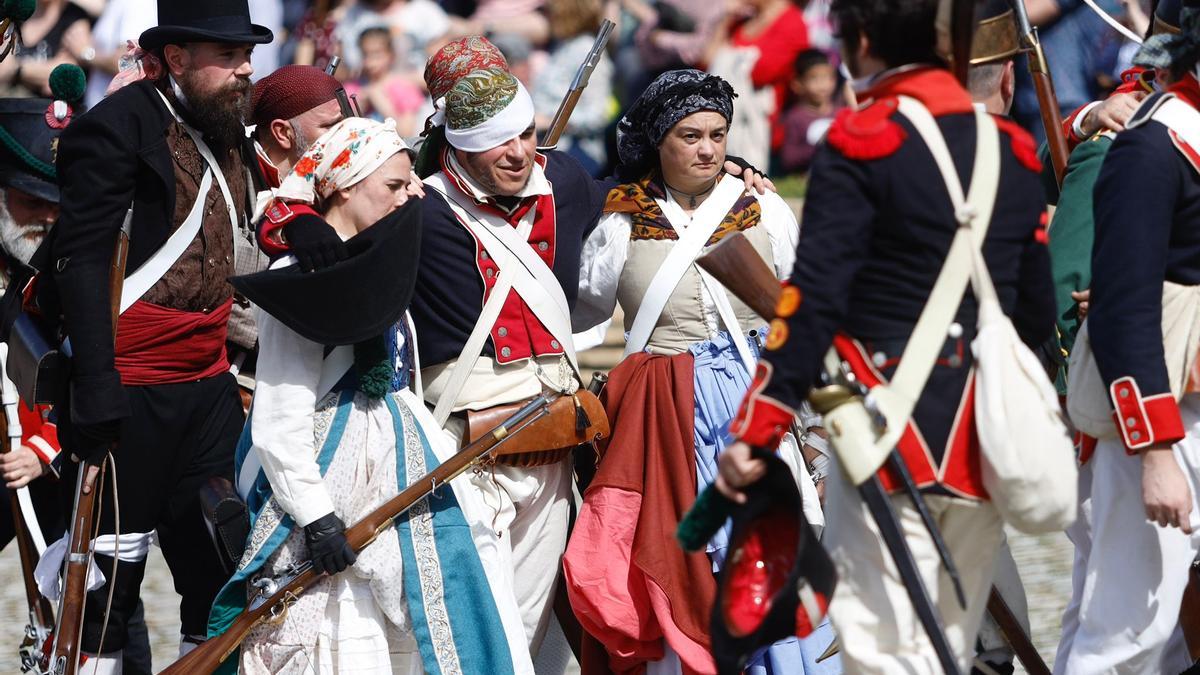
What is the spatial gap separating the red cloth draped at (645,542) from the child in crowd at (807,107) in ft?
19.0

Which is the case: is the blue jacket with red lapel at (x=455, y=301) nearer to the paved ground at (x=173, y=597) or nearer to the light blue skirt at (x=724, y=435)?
the light blue skirt at (x=724, y=435)

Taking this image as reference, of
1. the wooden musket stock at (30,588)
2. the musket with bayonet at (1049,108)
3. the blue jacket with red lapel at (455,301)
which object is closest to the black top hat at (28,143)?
the wooden musket stock at (30,588)

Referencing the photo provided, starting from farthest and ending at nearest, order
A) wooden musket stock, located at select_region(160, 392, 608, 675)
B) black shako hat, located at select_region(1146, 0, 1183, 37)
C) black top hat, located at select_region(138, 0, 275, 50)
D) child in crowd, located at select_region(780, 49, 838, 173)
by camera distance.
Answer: child in crowd, located at select_region(780, 49, 838, 173) < black top hat, located at select_region(138, 0, 275, 50) < black shako hat, located at select_region(1146, 0, 1183, 37) < wooden musket stock, located at select_region(160, 392, 608, 675)

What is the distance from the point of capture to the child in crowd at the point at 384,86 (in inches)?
448

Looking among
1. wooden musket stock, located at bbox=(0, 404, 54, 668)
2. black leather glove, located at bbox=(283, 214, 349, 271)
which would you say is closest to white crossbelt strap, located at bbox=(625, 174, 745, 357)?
black leather glove, located at bbox=(283, 214, 349, 271)

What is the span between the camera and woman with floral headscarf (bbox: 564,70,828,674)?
4.90 m

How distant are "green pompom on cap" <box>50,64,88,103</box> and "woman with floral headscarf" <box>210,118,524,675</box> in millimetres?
1488

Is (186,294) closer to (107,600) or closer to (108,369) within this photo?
(108,369)

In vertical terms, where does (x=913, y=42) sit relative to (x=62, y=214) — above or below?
above

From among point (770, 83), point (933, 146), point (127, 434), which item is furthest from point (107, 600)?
point (770, 83)

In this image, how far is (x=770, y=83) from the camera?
10664 millimetres

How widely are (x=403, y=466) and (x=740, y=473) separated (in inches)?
48.6

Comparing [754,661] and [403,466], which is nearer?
[403,466]

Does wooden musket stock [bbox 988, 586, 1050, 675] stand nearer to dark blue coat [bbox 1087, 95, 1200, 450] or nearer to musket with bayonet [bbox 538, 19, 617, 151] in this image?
dark blue coat [bbox 1087, 95, 1200, 450]
